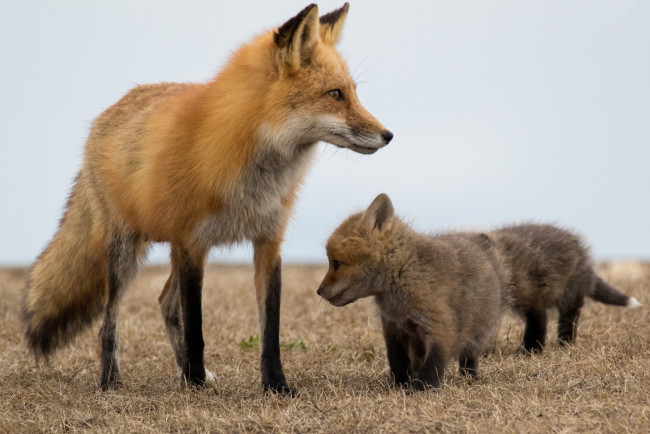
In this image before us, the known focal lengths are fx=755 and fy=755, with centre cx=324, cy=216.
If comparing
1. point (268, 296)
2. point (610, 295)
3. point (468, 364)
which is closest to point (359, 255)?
point (268, 296)

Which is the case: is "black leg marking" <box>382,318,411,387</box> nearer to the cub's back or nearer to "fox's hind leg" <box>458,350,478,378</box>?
"fox's hind leg" <box>458,350,478,378</box>

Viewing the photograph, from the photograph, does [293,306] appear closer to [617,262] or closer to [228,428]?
[228,428]

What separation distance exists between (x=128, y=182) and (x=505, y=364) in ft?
10.0

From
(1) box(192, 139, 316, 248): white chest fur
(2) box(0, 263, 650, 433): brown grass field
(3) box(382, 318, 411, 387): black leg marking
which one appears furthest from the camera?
(3) box(382, 318, 411, 387): black leg marking

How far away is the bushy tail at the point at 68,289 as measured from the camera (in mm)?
6305

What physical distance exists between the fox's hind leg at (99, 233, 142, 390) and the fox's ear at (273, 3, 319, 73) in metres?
2.09

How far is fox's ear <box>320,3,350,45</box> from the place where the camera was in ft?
16.7

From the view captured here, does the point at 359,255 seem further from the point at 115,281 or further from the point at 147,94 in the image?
the point at 147,94

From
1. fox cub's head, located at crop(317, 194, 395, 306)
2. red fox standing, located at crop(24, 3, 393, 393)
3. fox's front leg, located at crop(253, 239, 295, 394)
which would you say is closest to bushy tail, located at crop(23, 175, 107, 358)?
red fox standing, located at crop(24, 3, 393, 393)

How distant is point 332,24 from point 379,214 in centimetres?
142

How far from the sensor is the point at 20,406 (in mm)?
5043

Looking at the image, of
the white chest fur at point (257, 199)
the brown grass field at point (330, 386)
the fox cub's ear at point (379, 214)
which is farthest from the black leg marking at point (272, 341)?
the fox cub's ear at point (379, 214)

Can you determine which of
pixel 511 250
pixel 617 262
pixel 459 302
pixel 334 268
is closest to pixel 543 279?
pixel 511 250

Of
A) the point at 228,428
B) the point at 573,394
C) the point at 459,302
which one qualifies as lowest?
the point at 228,428
